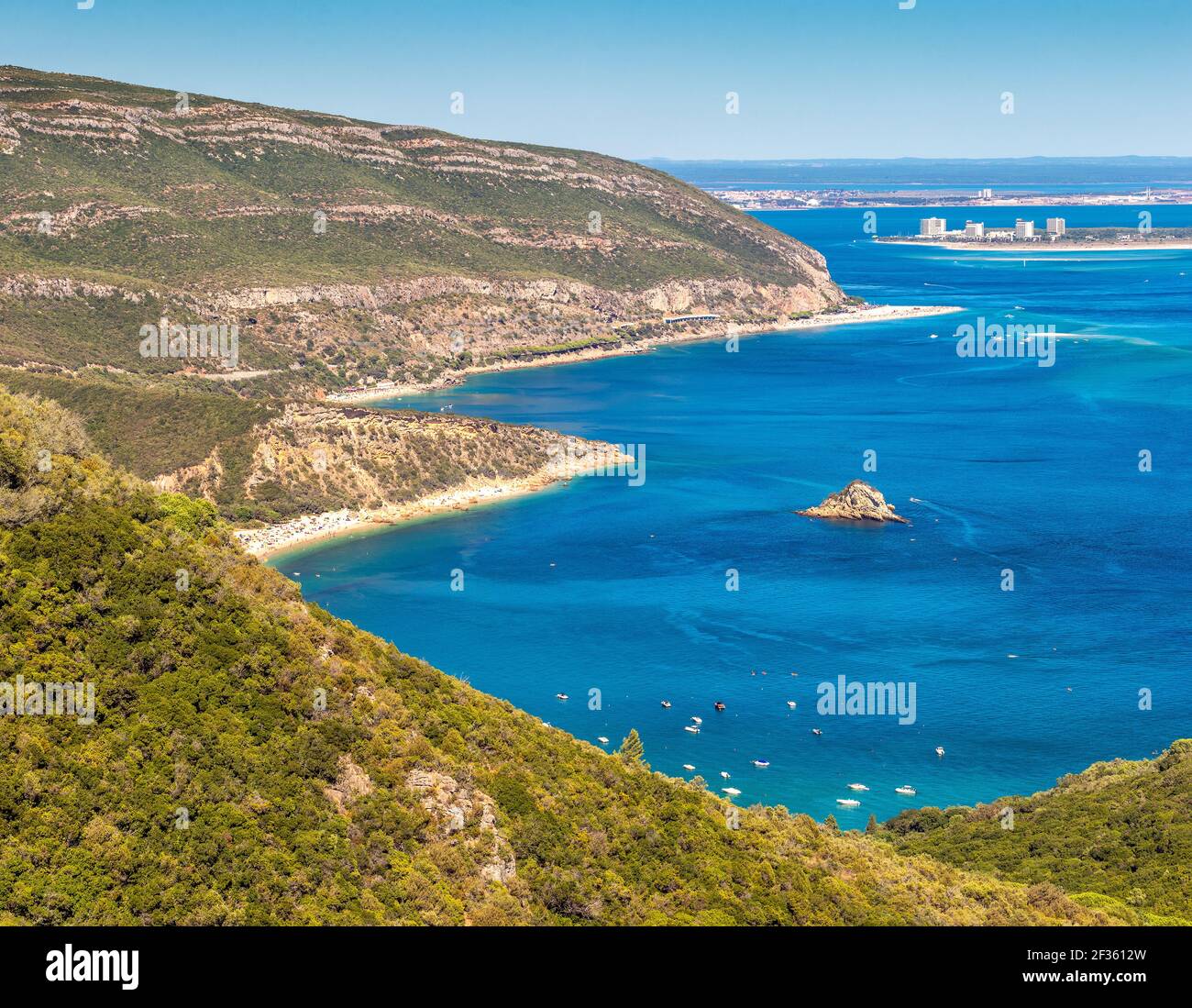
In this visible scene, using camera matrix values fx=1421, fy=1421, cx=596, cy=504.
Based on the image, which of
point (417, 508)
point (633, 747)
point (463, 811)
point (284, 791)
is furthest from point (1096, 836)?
point (417, 508)

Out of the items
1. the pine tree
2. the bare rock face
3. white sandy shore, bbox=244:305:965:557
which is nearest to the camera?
the pine tree

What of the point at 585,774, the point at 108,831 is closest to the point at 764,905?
the point at 585,774

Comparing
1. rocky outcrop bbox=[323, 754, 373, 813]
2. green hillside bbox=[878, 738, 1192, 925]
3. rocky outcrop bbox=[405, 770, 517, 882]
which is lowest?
green hillside bbox=[878, 738, 1192, 925]

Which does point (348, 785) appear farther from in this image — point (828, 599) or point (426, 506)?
point (426, 506)

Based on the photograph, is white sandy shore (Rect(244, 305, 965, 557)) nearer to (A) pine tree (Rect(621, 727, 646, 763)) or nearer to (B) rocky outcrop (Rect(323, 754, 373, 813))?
(A) pine tree (Rect(621, 727, 646, 763))

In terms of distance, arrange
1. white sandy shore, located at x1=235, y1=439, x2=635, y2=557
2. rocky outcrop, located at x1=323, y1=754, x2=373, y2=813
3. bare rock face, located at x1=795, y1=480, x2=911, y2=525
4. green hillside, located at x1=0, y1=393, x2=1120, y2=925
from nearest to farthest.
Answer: green hillside, located at x1=0, y1=393, x2=1120, y2=925 < rocky outcrop, located at x1=323, y1=754, x2=373, y2=813 < white sandy shore, located at x1=235, y1=439, x2=635, y2=557 < bare rock face, located at x1=795, y1=480, x2=911, y2=525

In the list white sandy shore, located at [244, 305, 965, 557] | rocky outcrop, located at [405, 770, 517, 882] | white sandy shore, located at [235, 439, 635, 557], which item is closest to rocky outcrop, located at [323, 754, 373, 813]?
rocky outcrop, located at [405, 770, 517, 882]

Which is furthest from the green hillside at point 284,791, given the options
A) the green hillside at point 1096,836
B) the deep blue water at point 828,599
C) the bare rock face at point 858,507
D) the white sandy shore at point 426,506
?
the bare rock face at point 858,507

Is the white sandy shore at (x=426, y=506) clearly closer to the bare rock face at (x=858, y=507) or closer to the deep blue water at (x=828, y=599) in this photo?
the deep blue water at (x=828, y=599)

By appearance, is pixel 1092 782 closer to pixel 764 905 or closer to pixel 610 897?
pixel 764 905
